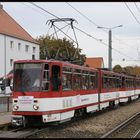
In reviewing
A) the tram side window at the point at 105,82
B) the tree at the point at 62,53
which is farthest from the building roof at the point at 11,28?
the tram side window at the point at 105,82

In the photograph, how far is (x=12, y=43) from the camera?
213 ft

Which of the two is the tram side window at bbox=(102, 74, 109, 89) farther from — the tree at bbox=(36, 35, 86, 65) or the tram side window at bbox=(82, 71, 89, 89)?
the tram side window at bbox=(82, 71, 89, 89)

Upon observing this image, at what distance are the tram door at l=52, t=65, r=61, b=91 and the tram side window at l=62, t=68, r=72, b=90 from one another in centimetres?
61

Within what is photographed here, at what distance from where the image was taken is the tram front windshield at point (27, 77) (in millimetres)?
17547

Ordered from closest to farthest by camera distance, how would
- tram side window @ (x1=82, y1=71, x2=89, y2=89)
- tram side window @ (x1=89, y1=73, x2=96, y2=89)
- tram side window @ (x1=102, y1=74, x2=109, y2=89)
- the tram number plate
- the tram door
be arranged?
1. the tram number plate
2. the tram door
3. tram side window @ (x1=82, y1=71, x2=89, y2=89)
4. tram side window @ (x1=89, y1=73, x2=96, y2=89)
5. tram side window @ (x1=102, y1=74, x2=109, y2=89)

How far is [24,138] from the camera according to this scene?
14945 millimetres

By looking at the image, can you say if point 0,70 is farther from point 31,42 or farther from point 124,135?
point 124,135

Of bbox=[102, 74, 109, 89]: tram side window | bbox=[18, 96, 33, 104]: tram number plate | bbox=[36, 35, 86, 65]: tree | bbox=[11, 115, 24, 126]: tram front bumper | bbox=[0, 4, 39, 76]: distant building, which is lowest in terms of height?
bbox=[11, 115, 24, 126]: tram front bumper

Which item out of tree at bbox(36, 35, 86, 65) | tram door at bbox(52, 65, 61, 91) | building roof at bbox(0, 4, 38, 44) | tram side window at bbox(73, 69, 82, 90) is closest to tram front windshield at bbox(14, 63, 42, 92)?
tram door at bbox(52, 65, 61, 91)

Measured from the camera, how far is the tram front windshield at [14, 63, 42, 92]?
57.6ft

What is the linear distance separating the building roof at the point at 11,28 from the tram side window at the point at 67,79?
44.5 metres

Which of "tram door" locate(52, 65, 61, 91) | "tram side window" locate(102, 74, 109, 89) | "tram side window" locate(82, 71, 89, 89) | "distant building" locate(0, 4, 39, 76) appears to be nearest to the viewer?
"tram door" locate(52, 65, 61, 91)

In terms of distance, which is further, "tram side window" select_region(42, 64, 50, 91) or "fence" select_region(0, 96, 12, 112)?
"fence" select_region(0, 96, 12, 112)

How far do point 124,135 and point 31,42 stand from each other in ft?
181
